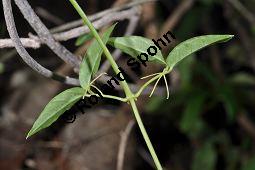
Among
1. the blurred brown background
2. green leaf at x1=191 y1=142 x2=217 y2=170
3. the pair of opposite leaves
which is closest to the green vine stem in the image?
the pair of opposite leaves

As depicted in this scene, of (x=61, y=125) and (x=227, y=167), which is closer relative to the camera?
(x=61, y=125)

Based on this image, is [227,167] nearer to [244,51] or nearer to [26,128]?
[244,51]

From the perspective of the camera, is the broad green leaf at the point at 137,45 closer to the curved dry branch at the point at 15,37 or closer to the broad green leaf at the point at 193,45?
the broad green leaf at the point at 193,45

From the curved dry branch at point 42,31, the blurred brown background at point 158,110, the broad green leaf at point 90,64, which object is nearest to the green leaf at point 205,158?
the blurred brown background at point 158,110

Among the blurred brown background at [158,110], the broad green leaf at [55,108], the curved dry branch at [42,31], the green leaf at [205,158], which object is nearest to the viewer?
the broad green leaf at [55,108]

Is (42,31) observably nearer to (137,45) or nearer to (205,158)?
(137,45)

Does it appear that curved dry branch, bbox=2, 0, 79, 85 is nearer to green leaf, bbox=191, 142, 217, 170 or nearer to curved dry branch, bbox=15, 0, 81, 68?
curved dry branch, bbox=15, 0, 81, 68

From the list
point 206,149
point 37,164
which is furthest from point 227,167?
point 37,164
